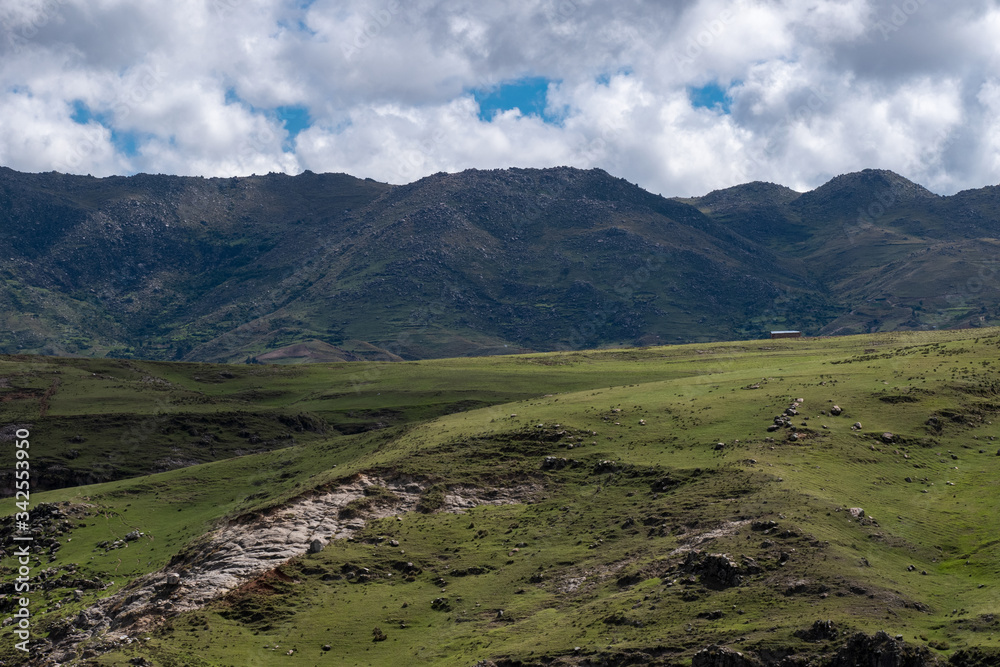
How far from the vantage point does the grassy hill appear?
44125 mm

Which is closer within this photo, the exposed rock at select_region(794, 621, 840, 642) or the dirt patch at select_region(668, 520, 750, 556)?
the exposed rock at select_region(794, 621, 840, 642)

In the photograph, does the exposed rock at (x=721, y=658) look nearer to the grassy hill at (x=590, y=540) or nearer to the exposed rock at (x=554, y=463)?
the grassy hill at (x=590, y=540)

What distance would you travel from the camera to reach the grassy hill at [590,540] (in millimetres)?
44125

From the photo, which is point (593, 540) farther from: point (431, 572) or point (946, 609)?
point (946, 609)

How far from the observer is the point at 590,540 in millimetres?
57938

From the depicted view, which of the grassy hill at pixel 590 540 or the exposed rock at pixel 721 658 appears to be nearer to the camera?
the exposed rock at pixel 721 658

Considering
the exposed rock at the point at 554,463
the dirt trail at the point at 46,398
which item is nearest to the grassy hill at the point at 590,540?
the exposed rock at the point at 554,463

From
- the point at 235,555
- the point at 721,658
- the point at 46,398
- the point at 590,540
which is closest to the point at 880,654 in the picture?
the point at 721,658

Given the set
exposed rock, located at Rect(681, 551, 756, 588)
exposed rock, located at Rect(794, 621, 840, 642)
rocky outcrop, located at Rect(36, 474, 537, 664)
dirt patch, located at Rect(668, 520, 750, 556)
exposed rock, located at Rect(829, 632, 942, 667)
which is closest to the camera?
exposed rock, located at Rect(829, 632, 942, 667)

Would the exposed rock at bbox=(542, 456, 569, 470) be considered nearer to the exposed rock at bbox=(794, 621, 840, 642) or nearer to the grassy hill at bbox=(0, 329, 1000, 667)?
the grassy hill at bbox=(0, 329, 1000, 667)

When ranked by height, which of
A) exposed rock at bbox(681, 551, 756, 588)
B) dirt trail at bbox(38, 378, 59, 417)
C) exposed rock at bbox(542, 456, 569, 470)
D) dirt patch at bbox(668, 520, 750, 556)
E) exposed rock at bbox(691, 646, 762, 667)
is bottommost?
exposed rock at bbox(691, 646, 762, 667)

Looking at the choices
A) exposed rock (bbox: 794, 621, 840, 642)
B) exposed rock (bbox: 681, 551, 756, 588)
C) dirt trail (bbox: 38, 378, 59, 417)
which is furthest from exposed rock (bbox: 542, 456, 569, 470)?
dirt trail (bbox: 38, 378, 59, 417)

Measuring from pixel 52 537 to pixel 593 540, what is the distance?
1861 inches

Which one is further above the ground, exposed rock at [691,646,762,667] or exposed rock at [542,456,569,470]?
exposed rock at [542,456,569,470]
